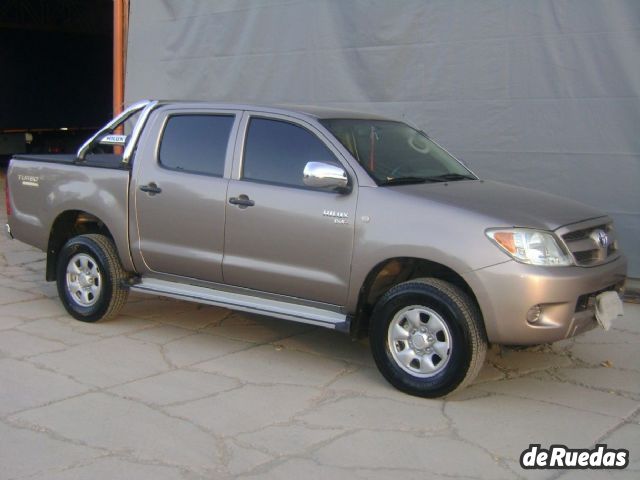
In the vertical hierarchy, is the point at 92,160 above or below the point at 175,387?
above

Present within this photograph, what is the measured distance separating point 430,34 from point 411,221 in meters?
4.06

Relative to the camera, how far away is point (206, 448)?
4547 mm

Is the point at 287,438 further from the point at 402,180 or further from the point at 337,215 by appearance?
the point at 402,180

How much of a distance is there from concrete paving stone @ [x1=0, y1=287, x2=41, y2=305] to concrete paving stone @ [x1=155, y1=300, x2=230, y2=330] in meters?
1.47

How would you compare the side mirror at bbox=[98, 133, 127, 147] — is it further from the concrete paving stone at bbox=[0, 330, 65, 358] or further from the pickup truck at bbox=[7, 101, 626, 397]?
the concrete paving stone at bbox=[0, 330, 65, 358]

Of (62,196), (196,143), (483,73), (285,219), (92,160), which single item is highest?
(483,73)

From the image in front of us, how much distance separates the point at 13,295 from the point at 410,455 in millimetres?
5016

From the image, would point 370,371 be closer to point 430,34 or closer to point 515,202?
point 515,202

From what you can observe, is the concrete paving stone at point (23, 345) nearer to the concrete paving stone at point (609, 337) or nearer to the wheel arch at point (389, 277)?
the wheel arch at point (389, 277)

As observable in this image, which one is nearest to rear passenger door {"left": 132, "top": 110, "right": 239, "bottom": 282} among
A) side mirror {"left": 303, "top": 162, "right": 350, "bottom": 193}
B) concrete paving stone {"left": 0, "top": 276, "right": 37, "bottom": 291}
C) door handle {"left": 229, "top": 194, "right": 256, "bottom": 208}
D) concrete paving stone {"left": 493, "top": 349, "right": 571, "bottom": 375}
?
door handle {"left": 229, "top": 194, "right": 256, "bottom": 208}

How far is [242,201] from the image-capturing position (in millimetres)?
6027

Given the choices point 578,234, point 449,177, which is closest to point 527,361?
point 578,234

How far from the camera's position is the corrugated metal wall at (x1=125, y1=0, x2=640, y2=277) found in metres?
7.82

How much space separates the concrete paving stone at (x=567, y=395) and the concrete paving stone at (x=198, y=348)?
194cm
